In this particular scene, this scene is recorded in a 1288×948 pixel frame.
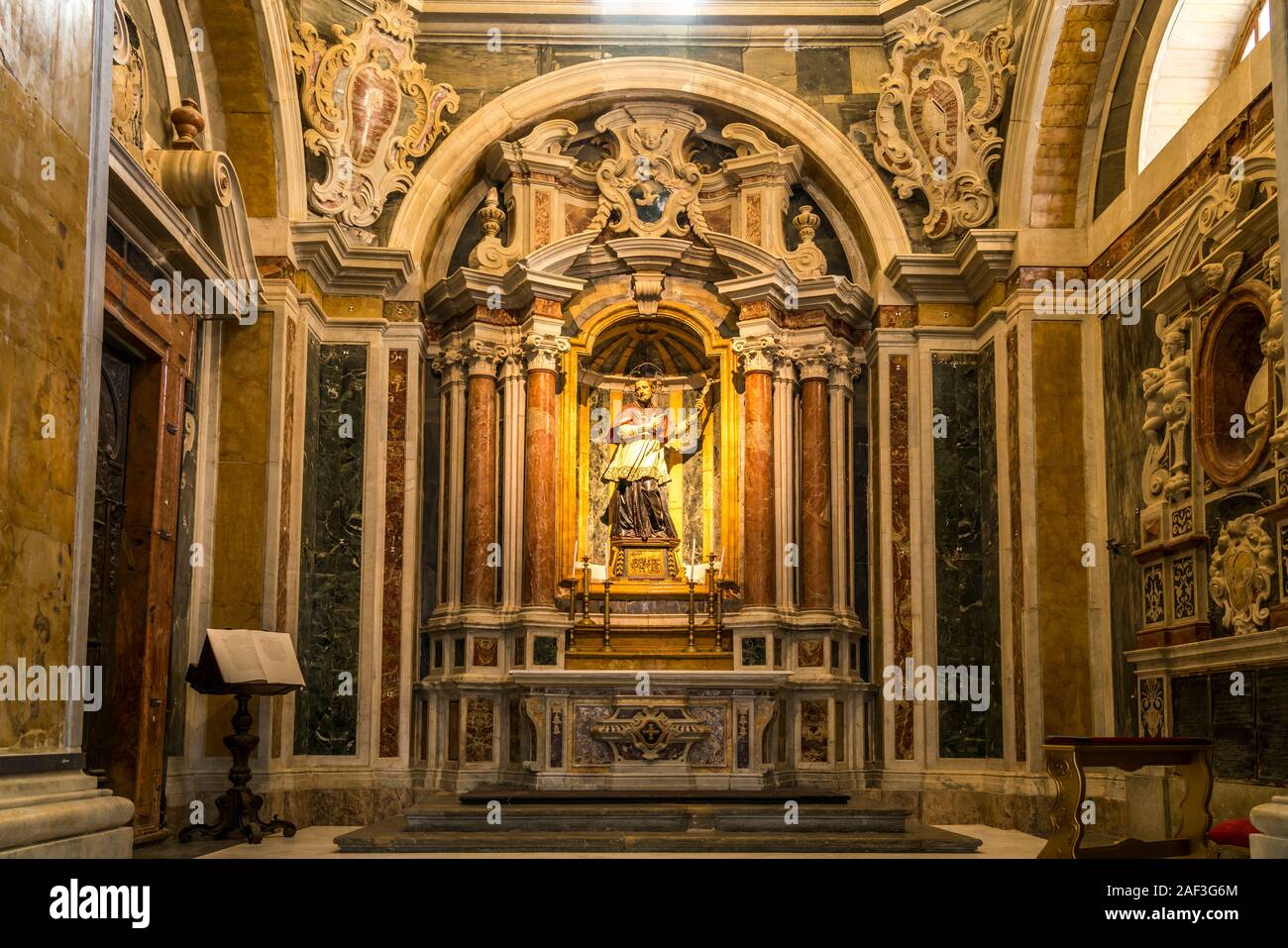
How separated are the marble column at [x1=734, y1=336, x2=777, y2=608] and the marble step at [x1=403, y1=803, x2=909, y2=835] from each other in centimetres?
285

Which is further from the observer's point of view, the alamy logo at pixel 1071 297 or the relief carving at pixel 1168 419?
the alamy logo at pixel 1071 297

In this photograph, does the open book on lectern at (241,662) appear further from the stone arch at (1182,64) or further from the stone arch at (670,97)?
the stone arch at (1182,64)

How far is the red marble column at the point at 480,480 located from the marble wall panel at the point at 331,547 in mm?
974

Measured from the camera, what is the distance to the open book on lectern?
32.3 ft

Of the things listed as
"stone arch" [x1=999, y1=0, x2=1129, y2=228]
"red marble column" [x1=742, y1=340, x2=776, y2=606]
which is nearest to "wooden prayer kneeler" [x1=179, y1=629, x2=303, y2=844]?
"red marble column" [x1=742, y1=340, x2=776, y2=606]

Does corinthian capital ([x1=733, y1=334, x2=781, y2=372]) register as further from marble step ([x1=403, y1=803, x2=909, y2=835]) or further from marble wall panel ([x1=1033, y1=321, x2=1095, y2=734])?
marble step ([x1=403, y1=803, x2=909, y2=835])

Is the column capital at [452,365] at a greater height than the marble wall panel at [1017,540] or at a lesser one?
greater

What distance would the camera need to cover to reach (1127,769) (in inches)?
303

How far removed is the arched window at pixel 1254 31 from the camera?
9.29 m

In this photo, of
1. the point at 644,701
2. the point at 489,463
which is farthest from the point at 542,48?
the point at 644,701

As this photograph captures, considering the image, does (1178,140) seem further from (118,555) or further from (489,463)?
(118,555)

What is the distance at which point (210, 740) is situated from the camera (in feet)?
35.6

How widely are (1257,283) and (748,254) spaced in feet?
18.0

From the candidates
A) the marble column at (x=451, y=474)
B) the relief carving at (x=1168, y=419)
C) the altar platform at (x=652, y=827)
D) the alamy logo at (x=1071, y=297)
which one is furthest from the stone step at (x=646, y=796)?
the alamy logo at (x=1071, y=297)
